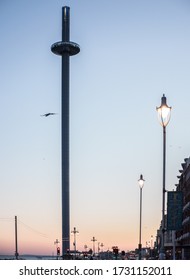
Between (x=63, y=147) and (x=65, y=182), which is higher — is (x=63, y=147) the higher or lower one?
the higher one

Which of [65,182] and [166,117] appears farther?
[65,182]

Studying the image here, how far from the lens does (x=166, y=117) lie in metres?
17.5

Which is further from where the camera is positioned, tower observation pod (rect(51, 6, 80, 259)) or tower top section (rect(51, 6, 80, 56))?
tower top section (rect(51, 6, 80, 56))

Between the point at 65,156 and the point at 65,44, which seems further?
the point at 65,44

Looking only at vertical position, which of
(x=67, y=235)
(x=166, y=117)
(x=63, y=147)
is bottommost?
(x=67, y=235)

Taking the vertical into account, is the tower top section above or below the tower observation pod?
above

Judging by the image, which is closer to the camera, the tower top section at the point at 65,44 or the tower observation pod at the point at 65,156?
the tower observation pod at the point at 65,156

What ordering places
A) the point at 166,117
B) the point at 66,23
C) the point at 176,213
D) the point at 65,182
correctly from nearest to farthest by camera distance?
the point at 166,117
the point at 176,213
the point at 65,182
the point at 66,23

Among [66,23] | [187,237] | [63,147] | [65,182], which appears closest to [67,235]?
[65,182]

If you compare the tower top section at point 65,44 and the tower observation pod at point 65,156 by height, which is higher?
the tower top section at point 65,44

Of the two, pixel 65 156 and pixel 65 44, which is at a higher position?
pixel 65 44
